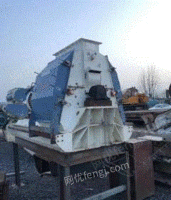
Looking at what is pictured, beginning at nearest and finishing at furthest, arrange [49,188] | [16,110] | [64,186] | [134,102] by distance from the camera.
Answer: [64,186], [49,188], [16,110], [134,102]

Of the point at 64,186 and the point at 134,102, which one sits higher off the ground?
the point at 134,102

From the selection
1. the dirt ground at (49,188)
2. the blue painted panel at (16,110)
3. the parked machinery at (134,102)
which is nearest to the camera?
the dirt ground at (49,188)

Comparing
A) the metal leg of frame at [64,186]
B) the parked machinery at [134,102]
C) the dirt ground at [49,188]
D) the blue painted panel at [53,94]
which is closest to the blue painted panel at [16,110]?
the dirt ground at [49,188]

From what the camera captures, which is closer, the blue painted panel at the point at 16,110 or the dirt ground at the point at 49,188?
the dirt ground at the point at 49,188

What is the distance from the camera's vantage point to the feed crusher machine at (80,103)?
262 centimetres

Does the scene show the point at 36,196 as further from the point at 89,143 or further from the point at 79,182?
the point at 89,143

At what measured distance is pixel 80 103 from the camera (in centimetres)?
284

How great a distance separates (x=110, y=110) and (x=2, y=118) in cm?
661

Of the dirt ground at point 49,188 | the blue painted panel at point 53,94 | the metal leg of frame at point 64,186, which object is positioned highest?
the blue painted panel at point 53,94

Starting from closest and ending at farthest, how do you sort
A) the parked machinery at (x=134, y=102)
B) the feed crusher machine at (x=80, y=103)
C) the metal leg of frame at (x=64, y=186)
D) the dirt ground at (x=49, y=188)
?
the metal leg of frame at (x=64, y=186) → the feed crusher machine at (x=80, y=103) → the dirt ground at (x=49, y=188) → the parked machinery at (x=134, y=102)

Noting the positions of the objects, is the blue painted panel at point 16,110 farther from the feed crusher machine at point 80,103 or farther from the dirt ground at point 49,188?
the feed crusher machine at point 80,103

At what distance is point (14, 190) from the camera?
13.7 feet

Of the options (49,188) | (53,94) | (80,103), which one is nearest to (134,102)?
(49,188)

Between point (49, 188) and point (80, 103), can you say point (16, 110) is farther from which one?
point (80, 103)
